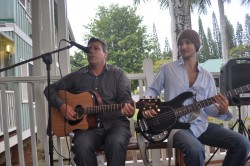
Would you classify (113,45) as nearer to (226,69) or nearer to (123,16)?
(123,16)

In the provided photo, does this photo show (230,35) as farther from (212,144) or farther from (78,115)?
(78,115)

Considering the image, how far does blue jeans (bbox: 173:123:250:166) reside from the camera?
2264 mm

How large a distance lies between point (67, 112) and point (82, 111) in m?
0.13

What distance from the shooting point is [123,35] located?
20.5 m

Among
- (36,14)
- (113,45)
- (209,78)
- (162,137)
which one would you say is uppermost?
(113,45)

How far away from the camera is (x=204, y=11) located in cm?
1931

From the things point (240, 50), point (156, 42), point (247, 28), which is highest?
point (247, 28)

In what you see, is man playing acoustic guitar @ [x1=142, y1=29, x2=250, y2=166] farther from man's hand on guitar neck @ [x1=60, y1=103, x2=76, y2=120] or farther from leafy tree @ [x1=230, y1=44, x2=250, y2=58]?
leafy tree @ [x1=230, y1=44, x2=250, y2=58]

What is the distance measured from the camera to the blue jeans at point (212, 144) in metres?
2.26

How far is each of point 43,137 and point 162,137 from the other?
4.57 ft

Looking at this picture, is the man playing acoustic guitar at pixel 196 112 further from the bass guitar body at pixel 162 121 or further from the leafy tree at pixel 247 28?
the leafy tree at pixel 247 28

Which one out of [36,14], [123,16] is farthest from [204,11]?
[36,14]

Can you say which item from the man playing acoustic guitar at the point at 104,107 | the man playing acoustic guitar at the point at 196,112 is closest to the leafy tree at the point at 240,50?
the man playing acoustic guitar at the point at 196,112

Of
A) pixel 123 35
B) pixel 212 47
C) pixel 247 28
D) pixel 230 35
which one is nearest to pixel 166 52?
pixel 123 35
